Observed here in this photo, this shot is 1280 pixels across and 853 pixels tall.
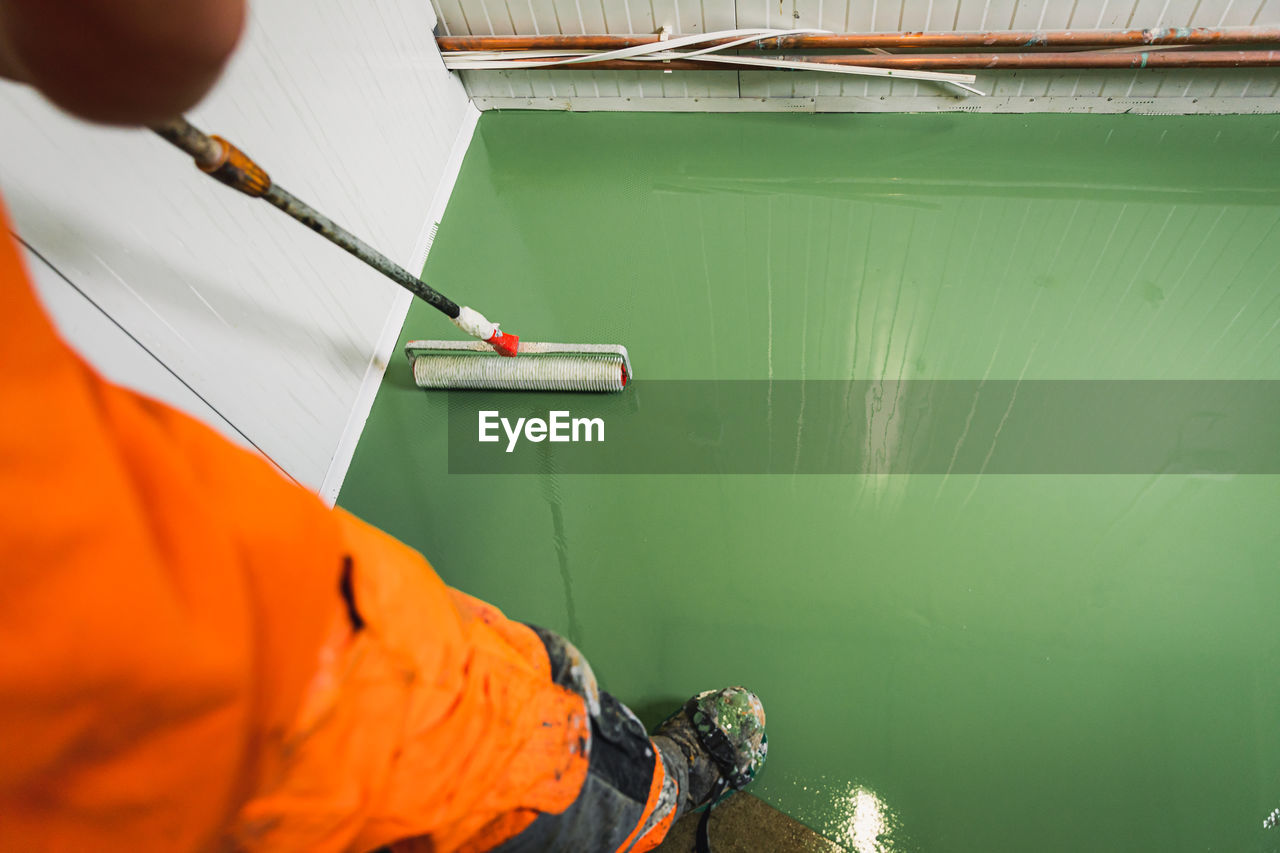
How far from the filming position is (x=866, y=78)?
248cm

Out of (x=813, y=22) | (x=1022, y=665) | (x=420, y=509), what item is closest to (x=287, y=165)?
(x=420, y=509)

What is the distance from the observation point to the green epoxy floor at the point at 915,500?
131 centimetres

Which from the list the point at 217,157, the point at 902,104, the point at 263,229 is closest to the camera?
the point at 217,157

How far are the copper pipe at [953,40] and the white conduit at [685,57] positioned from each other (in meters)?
0.02

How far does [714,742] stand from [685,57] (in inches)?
91.5

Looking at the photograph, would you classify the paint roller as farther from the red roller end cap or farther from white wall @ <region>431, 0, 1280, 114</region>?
white wall @ <region>431, 0, 1280, 114</region>

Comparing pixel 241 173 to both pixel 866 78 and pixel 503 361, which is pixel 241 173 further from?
pixel 866 78

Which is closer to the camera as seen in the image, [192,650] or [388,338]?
[192,650]

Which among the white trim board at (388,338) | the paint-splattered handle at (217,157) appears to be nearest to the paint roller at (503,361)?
the white trim board at (388,338)

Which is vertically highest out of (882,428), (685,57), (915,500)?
(685,57)

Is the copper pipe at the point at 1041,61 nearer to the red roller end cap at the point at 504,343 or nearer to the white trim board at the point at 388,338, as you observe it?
the white trim board at the point at 388,338

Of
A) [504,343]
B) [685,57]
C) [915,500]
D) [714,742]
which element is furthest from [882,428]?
[685,57]

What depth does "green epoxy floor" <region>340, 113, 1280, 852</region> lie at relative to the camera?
1313mm

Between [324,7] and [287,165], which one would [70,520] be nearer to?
[287,165]
